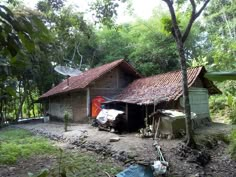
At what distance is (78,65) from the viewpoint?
27.7m

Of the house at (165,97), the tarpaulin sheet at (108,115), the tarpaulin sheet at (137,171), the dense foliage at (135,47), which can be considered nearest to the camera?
the tarpaulin sheet at (137,171)

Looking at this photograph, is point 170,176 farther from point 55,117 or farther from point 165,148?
point 55,117

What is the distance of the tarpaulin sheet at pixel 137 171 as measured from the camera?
576 centimetres

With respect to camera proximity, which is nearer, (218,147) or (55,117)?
(218,147)

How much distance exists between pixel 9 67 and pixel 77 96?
1605cm

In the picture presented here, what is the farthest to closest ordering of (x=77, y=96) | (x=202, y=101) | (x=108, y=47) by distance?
(x=108, y=47) → (x=77, y=96) → (x=202, y=101)

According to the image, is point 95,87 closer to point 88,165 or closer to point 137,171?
point 88,165

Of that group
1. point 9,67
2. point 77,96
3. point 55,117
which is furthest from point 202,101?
point 9,67

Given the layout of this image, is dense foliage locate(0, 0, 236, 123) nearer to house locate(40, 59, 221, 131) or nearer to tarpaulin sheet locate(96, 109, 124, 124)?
house locate(40, 59, 221, 131)

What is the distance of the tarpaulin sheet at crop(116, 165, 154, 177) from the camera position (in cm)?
576

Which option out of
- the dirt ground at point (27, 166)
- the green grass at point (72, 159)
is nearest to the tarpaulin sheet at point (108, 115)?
the green grass at point (72, 159)

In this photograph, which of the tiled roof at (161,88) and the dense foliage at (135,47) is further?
the tiled roof at (161,88)

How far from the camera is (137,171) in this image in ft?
19.6

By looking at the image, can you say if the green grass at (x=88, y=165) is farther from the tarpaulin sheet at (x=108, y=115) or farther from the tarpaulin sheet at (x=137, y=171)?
the tarpaulin sheet at (x=108, y=115)
